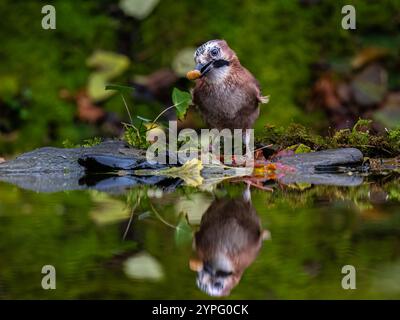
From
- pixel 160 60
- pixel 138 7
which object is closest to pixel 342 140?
pixel 160 60

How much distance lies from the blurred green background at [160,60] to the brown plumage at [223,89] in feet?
5.76

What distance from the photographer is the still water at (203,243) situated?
2.80 metres

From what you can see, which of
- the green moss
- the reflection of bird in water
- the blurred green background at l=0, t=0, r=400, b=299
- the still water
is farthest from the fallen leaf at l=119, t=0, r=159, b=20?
the reflection of bird in water

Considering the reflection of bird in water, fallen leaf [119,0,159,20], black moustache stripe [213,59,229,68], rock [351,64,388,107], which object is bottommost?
the reflection of bird in water

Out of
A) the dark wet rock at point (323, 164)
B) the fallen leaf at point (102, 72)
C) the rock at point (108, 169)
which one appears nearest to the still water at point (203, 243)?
the rock at point (108, 169)

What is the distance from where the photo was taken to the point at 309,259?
3.15 meters

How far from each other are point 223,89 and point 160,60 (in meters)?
2.32

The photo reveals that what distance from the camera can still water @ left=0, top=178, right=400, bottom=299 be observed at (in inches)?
110

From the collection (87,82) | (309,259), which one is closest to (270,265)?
(309,259)

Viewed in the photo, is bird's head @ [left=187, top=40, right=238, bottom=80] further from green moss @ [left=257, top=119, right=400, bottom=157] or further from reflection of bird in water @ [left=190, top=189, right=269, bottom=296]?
reflection of bird in water @ [left=190, top=189, right=269, bottom=296]

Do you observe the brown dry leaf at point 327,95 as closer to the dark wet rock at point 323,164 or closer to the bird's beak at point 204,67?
the dark wet rock at point 323,164

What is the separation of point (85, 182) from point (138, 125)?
3.75 ft

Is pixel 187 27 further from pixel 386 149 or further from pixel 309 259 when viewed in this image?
pixel 309 259

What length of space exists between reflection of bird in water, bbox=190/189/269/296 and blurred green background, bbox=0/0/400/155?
3.81 meters
